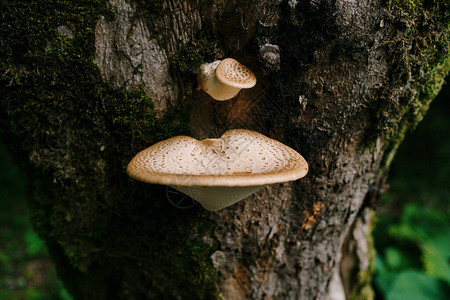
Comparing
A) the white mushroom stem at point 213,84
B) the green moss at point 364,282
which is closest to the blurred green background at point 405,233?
the green moss at point 364,282

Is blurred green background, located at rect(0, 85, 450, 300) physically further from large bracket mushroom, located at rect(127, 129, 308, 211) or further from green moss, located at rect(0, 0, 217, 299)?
large bracket mushroom, located at rect(127, 129, 308, 211)

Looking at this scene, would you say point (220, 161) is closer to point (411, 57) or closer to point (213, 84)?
point (213, 84)

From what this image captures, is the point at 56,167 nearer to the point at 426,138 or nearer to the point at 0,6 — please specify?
the point at 0,6

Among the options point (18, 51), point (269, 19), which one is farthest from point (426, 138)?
point (18, 51)

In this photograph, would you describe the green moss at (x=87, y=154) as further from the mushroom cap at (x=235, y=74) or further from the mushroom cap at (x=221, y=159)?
the mushroom cap at (x=235, y=74)

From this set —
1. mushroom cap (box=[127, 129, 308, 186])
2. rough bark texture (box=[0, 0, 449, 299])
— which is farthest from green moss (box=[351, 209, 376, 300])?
mushroom cap (box=[127, 129, 308, 186])

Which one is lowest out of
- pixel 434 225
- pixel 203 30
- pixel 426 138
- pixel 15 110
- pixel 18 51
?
pixel 434 225
